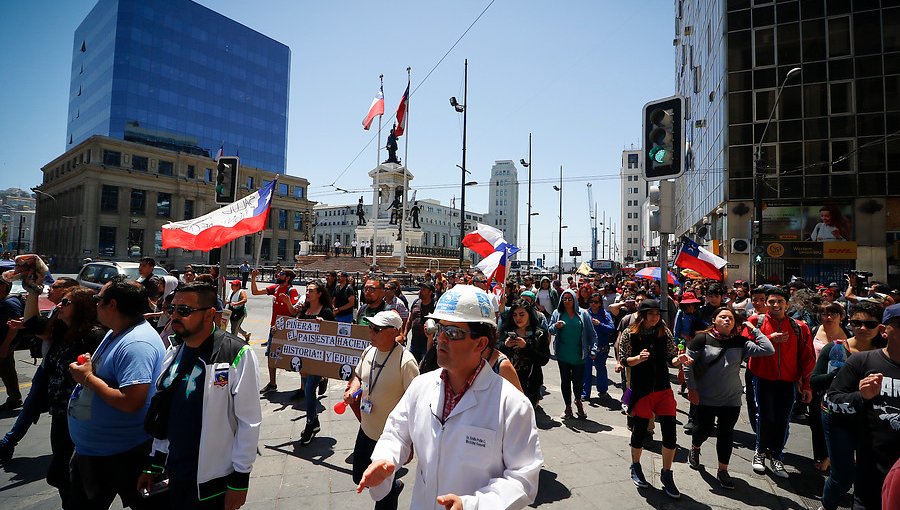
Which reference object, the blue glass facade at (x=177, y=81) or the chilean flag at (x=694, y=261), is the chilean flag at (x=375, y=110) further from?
the blue glass facade at (x=177, y=81)

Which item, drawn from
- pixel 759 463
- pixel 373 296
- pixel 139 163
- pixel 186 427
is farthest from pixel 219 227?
pixel 139 163

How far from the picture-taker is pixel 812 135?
77.8ft

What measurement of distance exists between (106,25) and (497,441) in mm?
91429

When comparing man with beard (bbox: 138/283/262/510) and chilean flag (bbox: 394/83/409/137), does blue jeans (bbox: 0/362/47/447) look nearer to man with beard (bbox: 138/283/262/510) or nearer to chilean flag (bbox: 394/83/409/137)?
man with beard (bbox: 138/283/262/510)

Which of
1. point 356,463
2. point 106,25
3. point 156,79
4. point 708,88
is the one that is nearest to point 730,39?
point 708,88

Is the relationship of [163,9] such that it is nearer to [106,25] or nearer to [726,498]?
[106,25]

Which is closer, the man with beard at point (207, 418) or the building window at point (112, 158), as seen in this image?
the man with beard at point (207, 418)

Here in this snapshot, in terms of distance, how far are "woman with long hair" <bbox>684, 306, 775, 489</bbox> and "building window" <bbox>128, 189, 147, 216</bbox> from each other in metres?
71.0

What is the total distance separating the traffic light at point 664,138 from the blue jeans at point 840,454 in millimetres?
3471

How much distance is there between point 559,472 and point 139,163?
7351 centimetres

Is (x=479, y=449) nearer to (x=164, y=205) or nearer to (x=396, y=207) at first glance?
(x=396, y=207)

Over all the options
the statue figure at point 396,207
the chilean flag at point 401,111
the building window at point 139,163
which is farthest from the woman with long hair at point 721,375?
the building window at point 139,163

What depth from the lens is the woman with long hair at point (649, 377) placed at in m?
4.52

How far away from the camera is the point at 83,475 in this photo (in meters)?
2.85
